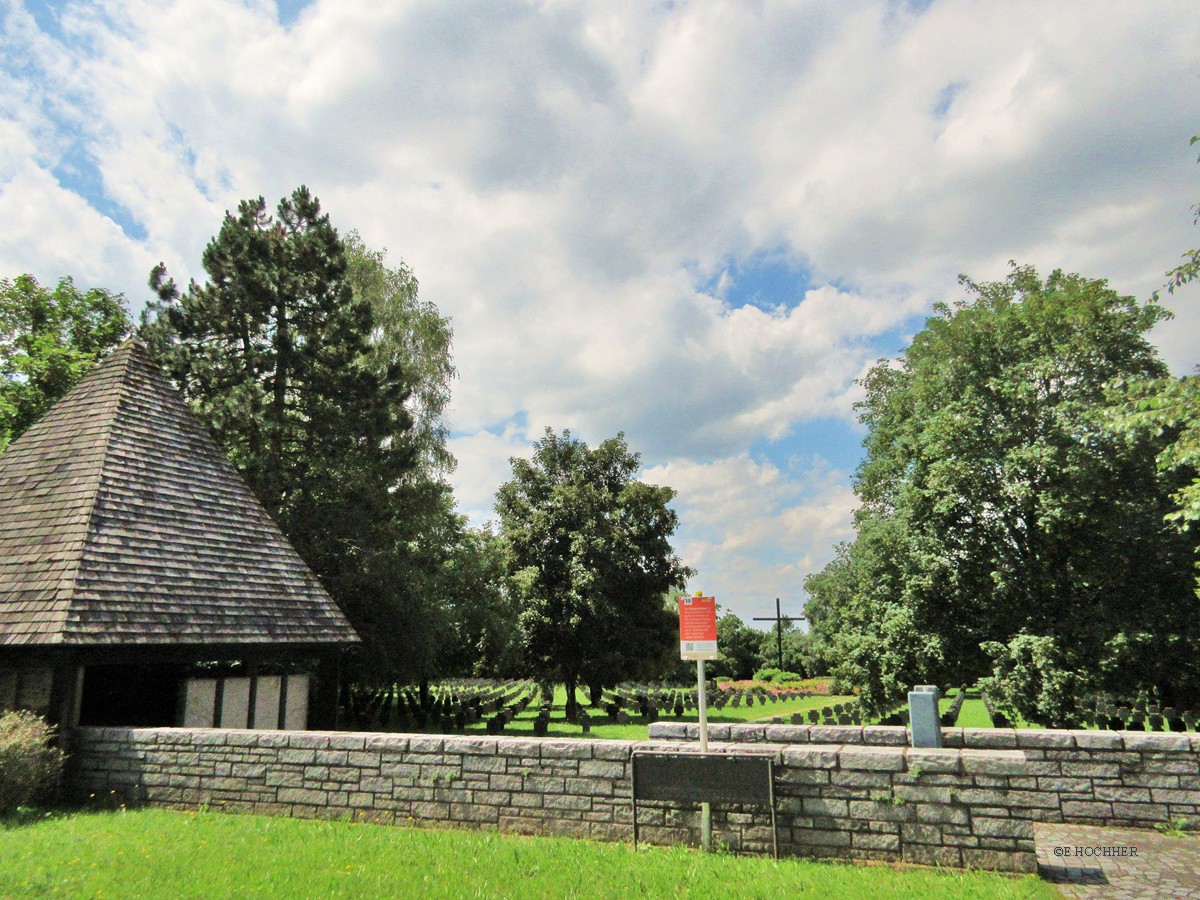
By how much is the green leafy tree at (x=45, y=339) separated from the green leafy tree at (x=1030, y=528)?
2413 cm

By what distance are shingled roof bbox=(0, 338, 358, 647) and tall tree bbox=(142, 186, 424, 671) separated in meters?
5.07

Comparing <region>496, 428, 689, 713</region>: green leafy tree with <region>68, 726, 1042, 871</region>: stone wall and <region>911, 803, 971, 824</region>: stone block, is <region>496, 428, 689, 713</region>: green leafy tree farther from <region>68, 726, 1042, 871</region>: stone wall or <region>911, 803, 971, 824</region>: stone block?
<region>911, 803, 971, 824</region>: stone block

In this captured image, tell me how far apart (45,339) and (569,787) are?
23.3 m

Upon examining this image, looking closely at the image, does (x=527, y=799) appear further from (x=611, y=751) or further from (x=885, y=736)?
(x=885, y=736)

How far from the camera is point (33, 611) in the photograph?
31.0 feet

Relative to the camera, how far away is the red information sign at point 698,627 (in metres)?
7.30

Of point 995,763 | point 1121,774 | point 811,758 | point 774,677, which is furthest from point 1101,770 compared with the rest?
point 774,677

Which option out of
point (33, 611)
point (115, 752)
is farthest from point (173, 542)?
point (115, 752)

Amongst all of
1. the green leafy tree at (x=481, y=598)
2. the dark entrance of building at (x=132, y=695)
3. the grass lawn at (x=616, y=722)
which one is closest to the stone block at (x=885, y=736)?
the grass lawn at (x=616, y=722)

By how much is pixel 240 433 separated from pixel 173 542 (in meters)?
8.44

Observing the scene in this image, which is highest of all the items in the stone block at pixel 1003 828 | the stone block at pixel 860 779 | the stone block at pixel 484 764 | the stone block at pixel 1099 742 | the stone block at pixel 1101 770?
the stone block at pixel 1099 742

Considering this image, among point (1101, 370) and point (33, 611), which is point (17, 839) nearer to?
point (33, 611)

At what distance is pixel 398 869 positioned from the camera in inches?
237

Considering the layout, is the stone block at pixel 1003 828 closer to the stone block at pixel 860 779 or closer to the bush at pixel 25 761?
the stone block at pixel 860 779
